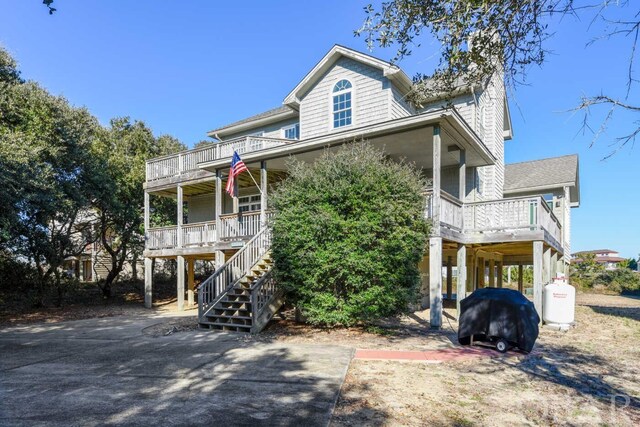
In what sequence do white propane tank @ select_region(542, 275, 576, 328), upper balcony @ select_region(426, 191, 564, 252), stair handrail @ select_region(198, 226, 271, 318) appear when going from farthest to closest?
1. upper balcony @ select_region(426, 191, 564, 252)
2. stair handrail @ select_region(198, 226, 271, 318)
3. white propane tank @ select_region(542, 275, 576, 328)

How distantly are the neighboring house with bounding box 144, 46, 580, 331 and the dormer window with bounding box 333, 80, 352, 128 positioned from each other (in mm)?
42

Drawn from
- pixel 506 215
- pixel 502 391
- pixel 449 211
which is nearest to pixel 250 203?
pixel 449 211

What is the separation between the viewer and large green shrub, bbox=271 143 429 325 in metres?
8.95

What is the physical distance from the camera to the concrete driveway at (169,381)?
4281mm

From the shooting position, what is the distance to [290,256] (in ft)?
31.0

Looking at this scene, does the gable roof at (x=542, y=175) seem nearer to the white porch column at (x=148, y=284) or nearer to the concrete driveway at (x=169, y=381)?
the concrete driveway at (x=169, y=381)

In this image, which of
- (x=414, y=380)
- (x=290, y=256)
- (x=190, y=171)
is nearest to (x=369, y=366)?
(x=414, y=380)

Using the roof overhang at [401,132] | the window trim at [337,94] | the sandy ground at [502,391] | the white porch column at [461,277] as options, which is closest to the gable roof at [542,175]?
the roof overhang at [401,132]

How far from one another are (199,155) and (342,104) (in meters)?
6.54

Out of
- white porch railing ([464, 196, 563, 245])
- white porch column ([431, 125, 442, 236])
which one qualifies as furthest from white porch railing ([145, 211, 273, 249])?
white porch railing ([464, 196, 563, 245])

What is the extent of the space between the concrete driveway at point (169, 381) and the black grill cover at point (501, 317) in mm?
2417

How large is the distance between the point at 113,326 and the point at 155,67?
33.2 ft

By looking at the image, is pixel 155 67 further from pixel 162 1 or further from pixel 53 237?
pixel 53 237

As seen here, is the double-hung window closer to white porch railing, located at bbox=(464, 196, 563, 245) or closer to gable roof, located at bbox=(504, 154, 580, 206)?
white porch railing, located at bbox=(464, 196, 563, 245)
